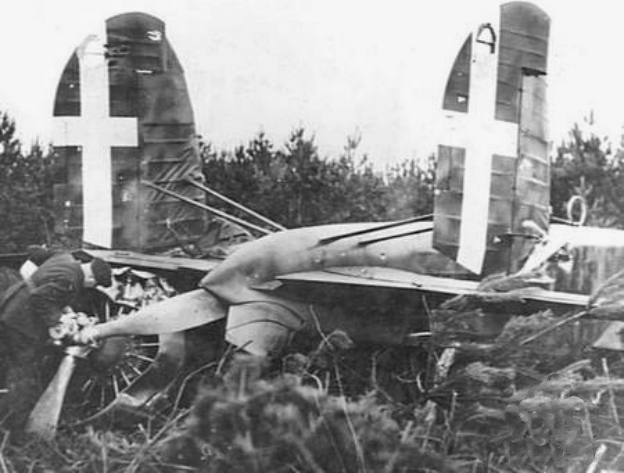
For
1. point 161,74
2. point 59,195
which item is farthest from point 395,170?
point 59,195

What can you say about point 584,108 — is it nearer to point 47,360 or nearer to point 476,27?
point 476,27

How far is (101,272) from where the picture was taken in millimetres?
4258

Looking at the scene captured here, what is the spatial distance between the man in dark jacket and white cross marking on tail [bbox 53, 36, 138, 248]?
4.6 inches

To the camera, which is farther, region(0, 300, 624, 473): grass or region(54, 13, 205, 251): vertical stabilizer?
region(54, 13, 205, 251): vertical stabilizer

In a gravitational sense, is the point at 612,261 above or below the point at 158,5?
below

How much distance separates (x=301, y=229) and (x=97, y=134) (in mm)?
679

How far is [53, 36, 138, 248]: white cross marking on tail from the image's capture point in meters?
4.27

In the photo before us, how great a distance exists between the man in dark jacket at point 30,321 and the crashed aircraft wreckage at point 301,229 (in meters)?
0.06

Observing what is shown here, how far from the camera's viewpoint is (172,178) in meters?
4.28

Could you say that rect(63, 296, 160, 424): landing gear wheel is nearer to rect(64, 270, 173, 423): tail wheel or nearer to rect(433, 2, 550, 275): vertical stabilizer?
rect(64, 270, 173, 423): tail wheel

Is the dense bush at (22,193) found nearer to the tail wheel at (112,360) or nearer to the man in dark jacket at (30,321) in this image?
the man in dark jacket at (30,321)

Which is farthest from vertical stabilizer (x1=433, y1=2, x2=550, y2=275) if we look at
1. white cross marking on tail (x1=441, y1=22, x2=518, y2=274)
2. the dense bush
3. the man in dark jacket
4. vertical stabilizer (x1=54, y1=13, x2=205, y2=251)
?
the dense bush

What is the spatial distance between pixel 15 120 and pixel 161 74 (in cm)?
47

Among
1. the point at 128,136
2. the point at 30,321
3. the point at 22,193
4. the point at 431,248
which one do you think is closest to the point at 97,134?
the point at 128,136
